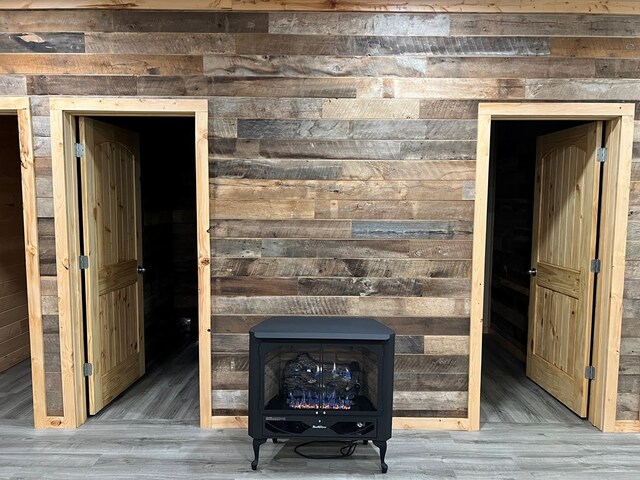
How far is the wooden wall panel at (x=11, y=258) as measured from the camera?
141 inches

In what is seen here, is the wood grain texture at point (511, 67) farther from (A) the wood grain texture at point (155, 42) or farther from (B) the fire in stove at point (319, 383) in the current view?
(B) the fire in stove at point (319, 383)

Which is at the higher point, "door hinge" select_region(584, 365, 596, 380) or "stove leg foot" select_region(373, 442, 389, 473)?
"door hinge" select_region(584, 365, 596, 380)

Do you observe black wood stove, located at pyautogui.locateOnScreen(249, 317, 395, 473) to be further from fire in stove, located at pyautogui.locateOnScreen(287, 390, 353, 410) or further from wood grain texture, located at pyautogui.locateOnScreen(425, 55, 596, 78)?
wood grain texture, located at pyautogui.locateOnScreen(425, 55, 596, 78)

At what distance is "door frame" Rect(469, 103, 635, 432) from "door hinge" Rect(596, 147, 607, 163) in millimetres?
26

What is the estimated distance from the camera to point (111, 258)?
116 inches

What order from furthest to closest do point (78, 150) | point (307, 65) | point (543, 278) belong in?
point (543, 278)
point (78, 150)
point (307, 65)

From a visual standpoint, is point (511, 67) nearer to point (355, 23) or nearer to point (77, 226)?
point (355, 23)

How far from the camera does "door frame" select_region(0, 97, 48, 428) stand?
2.49m

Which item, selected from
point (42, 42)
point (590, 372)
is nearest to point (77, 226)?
point (42, 42)

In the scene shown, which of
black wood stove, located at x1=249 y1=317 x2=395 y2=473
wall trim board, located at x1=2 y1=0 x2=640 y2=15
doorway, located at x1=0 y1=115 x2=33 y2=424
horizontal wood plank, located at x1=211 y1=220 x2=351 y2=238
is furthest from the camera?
doorway, located at x1=0 y1=115 x2=33 y2=424

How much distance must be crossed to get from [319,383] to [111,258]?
5.74 feet

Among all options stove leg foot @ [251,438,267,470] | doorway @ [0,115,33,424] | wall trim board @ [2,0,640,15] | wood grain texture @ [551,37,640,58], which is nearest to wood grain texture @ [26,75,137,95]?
wall trim board @ [2,0,640,15]

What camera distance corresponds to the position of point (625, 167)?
2.52m

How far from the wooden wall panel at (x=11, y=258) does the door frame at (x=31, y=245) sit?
1310mm
